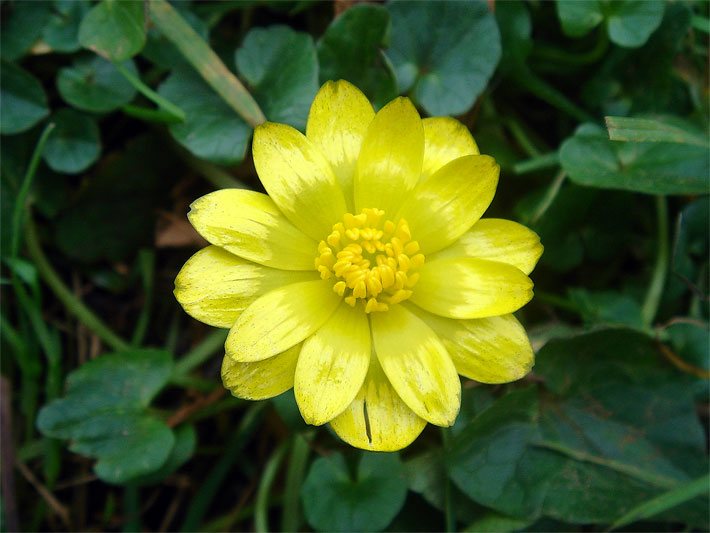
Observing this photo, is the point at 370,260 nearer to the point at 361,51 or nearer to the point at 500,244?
the point at 500,244

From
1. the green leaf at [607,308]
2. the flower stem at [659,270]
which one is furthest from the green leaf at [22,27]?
the flower stem at [659,270]

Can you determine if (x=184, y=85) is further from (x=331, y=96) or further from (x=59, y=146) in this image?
(x=331, y=96)

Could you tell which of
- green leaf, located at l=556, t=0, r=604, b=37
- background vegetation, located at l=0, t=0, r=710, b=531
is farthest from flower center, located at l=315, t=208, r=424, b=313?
green leaf, located at l=556, t=0, r=604, b=37

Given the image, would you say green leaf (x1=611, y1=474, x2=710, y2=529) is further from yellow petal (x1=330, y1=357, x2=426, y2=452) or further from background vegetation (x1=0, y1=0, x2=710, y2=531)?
yellow petal (x1=330, y1=357, x2=426, y2=452)

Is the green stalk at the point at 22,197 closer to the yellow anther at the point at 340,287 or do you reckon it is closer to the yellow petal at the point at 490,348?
the yellow anther at the point at 340,287

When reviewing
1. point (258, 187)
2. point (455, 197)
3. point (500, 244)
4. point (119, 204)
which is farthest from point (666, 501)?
point (119, 204)

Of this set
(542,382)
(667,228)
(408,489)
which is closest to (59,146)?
(408,489)
